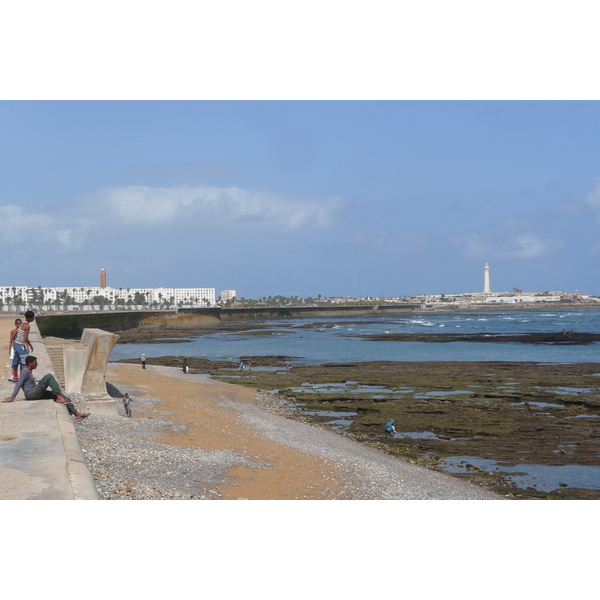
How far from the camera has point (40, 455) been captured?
8.31m

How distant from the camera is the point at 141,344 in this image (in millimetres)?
64250

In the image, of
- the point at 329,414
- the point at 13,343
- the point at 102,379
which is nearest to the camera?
the point at 13,343

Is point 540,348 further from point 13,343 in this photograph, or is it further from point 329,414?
point 13,343

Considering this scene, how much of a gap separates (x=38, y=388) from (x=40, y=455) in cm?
424

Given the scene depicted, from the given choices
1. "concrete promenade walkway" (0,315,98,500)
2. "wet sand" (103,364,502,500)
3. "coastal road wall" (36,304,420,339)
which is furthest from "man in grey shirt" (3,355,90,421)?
"coastal road wall" (36,304,420,339)

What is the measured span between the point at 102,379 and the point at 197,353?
35776 mm

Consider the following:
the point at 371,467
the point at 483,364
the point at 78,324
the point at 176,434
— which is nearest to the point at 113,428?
the point at 176,434

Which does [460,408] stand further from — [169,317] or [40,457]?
[169,317]

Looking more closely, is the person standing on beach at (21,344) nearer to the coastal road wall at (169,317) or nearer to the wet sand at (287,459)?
the wet sand at (287,459)

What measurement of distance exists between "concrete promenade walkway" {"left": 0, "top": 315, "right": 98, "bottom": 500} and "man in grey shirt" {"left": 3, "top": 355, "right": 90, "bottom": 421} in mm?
174

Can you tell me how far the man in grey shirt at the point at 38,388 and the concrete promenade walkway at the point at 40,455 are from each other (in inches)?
6.9

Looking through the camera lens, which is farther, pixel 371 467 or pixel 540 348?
pixel 540 348

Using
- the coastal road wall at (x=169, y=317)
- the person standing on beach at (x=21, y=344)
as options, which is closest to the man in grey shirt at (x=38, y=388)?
the person standing on beach at (x=21, y=344)

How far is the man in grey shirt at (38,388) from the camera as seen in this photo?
12164 millimetres
